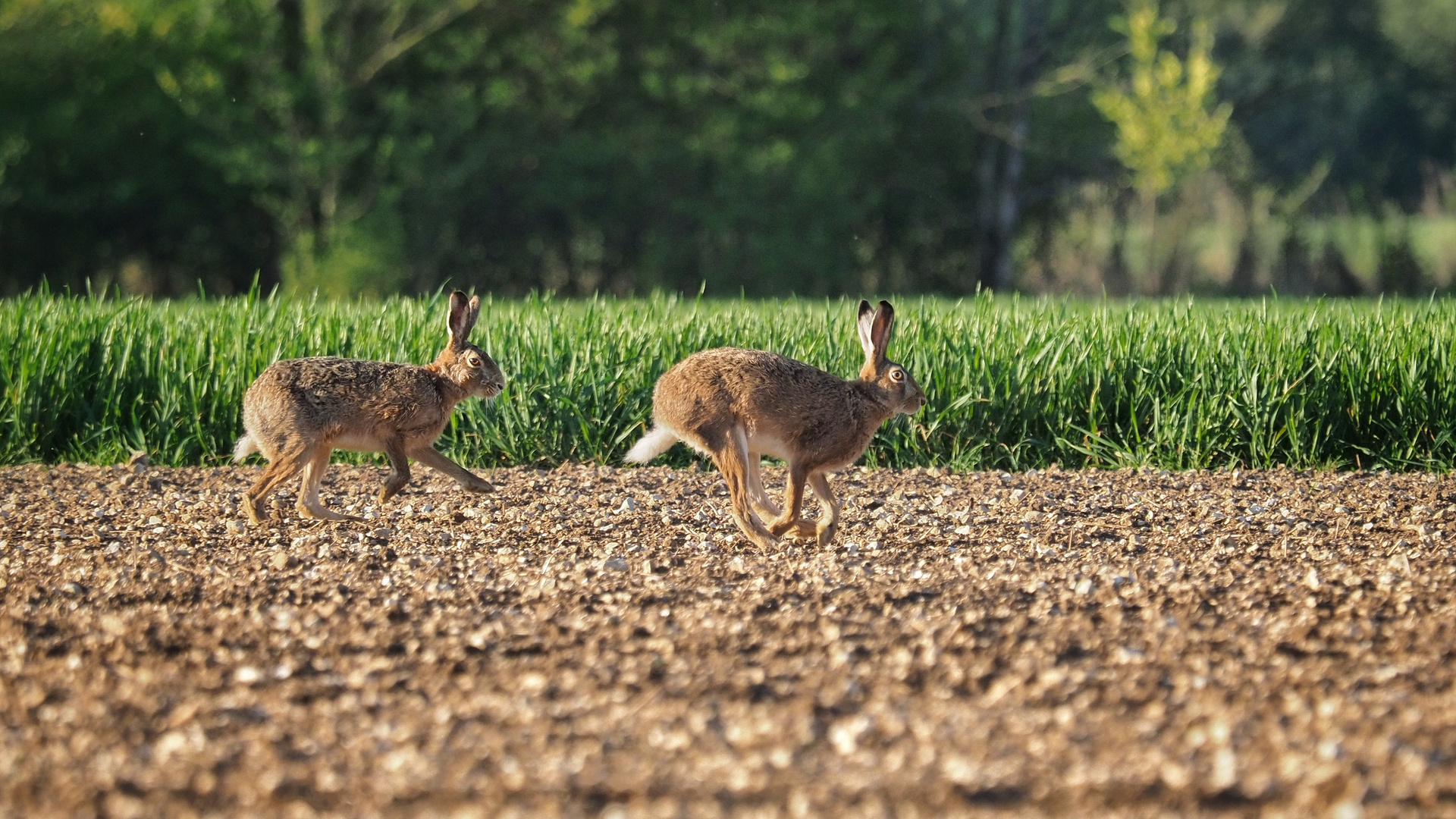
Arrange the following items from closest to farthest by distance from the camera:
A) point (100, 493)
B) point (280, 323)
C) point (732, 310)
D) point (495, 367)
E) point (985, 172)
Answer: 1. point (495, 367)
2. point (100, 493)
3. point (280, 323)
4. point (732, 310)
5. point (985, 172)

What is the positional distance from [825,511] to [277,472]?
2246 millimetres

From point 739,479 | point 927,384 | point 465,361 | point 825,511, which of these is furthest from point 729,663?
point 927,384

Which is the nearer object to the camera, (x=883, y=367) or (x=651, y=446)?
(x=651, y=446)

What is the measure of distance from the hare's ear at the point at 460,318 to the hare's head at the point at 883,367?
1689 millimetres

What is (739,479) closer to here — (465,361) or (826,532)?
(826,532)

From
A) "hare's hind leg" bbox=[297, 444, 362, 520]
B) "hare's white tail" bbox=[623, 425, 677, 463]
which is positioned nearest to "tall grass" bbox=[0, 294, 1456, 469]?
"hare's hind leg" bbox=[297, 444, 362, 520]

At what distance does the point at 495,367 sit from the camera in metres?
7.03

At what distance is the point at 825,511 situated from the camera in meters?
6.21

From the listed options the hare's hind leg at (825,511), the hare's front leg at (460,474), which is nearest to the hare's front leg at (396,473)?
the hare's front leg at (460,474)

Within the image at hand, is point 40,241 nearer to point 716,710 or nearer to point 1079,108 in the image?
point 1079,108

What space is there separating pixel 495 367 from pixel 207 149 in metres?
15.1

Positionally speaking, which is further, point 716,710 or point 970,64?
point 970,64

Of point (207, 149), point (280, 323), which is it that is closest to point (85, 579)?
point (280, 323)

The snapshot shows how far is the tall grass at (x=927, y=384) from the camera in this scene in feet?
26.9
